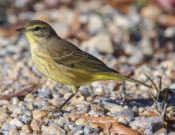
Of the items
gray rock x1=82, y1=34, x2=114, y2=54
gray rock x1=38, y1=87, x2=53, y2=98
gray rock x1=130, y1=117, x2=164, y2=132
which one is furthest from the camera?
gray rock x1=82, y1=34, x2=114, y2=54

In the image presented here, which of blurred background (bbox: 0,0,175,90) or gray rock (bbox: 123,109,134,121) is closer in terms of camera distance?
gray rock (bbox: 123,109,134,121)

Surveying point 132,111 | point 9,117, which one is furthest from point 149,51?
point 9,117

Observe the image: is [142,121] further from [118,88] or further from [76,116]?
[118,88]

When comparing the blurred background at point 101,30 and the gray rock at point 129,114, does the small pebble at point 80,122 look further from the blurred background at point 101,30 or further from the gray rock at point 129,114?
the blurred background at point 101,30

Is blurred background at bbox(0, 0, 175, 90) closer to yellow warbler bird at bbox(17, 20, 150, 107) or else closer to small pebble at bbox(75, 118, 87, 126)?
yellow warbler bird at bbox(17, 20, 150, 107)

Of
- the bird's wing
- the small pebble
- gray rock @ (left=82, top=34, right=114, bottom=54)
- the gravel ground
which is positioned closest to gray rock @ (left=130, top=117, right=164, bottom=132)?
the gravel ground

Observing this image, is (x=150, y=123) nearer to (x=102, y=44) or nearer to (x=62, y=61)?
(x=62, y=61)

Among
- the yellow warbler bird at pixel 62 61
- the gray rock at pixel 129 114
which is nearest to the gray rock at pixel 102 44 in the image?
the yellow warbler bird at pixel 62 61
